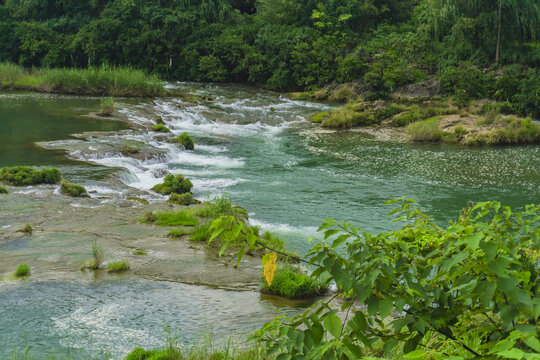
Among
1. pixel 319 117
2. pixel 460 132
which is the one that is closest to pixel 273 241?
pixel 460 132

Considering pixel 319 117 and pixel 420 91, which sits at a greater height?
pixel 420 91

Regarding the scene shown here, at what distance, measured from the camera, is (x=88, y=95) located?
3250cm

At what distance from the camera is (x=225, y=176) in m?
17.9

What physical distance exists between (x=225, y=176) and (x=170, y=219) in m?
6.17

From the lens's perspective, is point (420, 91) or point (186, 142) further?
point (420, 91)

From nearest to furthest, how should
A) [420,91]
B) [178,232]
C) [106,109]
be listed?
[178,232], [106,109], [420,91]

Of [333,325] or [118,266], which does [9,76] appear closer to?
[118,266]

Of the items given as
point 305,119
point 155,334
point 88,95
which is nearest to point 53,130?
point 88,95

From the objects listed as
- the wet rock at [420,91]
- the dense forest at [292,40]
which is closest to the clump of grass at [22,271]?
the dense forest at [292,40]

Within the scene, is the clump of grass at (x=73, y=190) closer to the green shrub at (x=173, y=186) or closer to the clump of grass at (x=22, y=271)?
the green shrub at (x=173, y=186)

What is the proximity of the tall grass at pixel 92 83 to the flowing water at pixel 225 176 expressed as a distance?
224 cm

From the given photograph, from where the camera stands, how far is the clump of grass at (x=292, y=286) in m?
8.30

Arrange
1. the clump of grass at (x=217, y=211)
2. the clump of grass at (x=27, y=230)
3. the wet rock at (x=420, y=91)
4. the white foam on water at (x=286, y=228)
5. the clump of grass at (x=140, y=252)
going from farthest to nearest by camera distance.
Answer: the wet rock at (x=420, y=91) → the white foam on water at (x=286, y=228) → the clump of grass at (x=217, y=211) → the clump of grass at (x=27, y=230) → the clump of grass at (x=140, y=252)

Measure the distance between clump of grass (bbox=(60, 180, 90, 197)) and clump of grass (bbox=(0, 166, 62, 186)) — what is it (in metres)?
1.06
